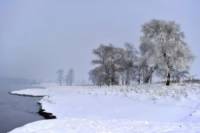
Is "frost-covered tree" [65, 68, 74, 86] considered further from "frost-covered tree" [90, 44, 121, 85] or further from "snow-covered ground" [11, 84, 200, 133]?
"snow-covered ground" [11, 84, 200, 133]

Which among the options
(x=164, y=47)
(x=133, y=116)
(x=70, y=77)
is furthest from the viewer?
(x=70, y=77)

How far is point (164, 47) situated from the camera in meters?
43.3

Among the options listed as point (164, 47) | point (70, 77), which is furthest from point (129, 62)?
point (70, 77)

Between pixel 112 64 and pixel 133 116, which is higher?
pixel 112 64

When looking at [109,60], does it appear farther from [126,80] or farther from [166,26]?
[166,26]

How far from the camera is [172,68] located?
148 ft

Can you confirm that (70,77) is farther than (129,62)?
Yes

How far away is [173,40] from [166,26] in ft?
8.02

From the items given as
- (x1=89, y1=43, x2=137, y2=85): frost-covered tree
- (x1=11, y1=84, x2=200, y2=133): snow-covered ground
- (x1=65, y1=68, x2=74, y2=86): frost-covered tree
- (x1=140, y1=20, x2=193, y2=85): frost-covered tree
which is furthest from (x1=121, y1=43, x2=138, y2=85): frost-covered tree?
(x1=65, y1=68, x2=74, y2=86): frost-covered tree

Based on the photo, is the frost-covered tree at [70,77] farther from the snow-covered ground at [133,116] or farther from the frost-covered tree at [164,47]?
the snow-covered ground at [133,116]

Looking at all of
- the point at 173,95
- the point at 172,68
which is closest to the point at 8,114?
the point at 173,95

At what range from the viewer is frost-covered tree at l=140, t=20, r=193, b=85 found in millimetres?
43406

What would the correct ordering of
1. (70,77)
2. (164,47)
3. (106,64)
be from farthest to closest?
(70,77) < (106,64) < (164,47)

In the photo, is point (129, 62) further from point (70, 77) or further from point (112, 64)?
point (70, 77)
